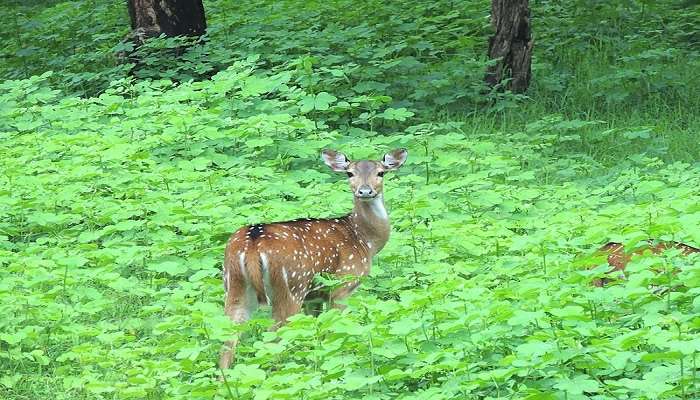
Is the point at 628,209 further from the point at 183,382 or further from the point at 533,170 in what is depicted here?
the point at 183,382

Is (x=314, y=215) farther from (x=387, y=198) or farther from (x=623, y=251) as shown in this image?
(x=623, y=251)

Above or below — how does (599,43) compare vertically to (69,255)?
below

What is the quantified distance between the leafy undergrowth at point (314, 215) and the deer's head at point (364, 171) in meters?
0.51

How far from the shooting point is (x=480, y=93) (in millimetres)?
14773

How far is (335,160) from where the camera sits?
9.51 meters

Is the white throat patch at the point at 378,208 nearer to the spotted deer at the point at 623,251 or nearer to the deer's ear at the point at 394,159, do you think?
the deer's ear at the point at 394,159

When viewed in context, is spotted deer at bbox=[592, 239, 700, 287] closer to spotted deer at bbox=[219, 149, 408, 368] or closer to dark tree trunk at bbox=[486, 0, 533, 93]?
spotted deer at bbox=[219, 149, 408, 368]

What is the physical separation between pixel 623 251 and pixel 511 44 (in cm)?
767

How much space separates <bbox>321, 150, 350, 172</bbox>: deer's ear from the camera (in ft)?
31.1

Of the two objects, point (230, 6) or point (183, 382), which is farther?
point (230, 6)

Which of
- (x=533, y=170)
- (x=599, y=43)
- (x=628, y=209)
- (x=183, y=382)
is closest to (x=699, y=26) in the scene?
(x=599, y=43)

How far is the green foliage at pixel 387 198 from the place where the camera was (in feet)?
20.3

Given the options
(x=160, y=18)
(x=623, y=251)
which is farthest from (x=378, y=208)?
(x=160, y=18)

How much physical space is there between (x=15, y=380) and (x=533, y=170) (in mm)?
6145
